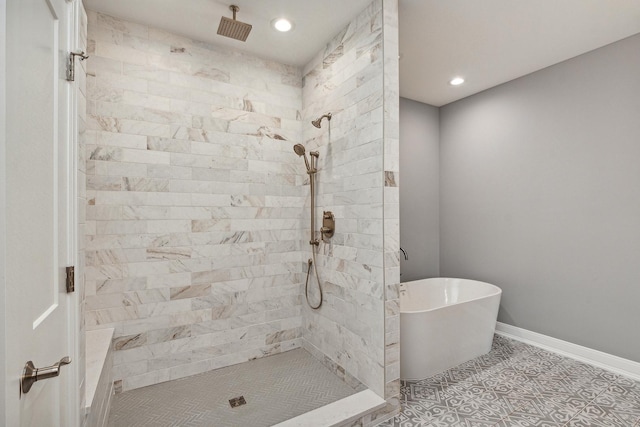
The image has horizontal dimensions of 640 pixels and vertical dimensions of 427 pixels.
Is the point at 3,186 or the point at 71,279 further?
the point at 71,279

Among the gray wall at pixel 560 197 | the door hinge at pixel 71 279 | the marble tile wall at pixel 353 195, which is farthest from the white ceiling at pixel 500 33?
the door hinge at pixel 71 279

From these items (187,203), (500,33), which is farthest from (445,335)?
(500,33)

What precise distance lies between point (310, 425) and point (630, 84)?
141 inches

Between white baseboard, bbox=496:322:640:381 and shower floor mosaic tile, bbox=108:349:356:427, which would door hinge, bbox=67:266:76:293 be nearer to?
shower floor mosaic tile, bbox=108:349:356:427

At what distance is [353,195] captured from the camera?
2.31 metres

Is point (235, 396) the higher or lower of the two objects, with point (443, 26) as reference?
lower

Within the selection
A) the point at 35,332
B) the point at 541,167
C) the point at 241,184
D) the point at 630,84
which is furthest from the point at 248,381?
the point at 630,84

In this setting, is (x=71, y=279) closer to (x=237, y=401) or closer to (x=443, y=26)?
(x=237, y=401)

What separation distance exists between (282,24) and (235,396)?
2.80 meters

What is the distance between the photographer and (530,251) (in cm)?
315

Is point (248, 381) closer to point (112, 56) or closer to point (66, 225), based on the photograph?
point (66, 225)

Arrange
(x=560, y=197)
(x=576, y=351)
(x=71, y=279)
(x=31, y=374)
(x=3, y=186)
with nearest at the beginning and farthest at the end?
(x=3, y=186), (x=31, y=374), (x=71, y=279), (x=576, y=351), (x=560, y=197)

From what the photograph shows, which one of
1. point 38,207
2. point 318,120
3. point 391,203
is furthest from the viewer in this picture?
point 318,120

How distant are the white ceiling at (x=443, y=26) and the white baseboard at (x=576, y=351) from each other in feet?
8.84
